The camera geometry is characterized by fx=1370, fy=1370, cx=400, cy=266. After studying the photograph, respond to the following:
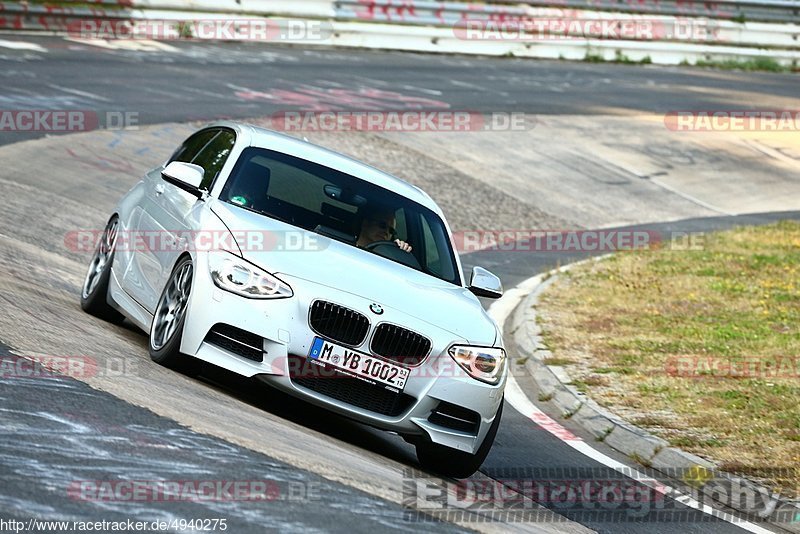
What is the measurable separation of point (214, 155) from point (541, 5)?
83.3ft

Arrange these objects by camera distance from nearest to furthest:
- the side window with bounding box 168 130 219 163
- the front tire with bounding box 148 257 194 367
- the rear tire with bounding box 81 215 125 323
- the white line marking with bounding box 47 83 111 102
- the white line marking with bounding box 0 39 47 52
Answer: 1. the front tire with bounding box 148 257 194 367
2. the rear tire with bounding box 81 215 125 323
3. the side window with bounding box 168 130 219 163
4. the white line marking with bounding box 47 83 111 102
5. the white line marking with bounding box 0 39 47 52

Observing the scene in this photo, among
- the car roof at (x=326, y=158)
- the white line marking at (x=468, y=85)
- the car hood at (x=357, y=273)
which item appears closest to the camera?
the car hood at (x=357, y=273)

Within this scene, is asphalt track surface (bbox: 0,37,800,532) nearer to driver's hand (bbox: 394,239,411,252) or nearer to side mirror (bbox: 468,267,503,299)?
side mirror (bbox: 468,267,503,299)

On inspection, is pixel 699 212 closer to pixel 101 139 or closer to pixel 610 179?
pixel 610 179

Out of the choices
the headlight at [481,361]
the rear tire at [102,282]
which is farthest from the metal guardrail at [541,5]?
the headlight at [481,361]

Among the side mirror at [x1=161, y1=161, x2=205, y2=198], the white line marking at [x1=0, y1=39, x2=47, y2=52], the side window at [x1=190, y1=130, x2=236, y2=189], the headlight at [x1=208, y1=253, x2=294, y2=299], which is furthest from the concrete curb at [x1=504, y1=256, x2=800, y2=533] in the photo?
the white line marking at [x1=0, y1=39, x2=47, y2=52]

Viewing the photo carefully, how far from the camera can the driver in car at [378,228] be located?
8.98 metres

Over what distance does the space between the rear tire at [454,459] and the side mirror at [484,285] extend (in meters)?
1.17

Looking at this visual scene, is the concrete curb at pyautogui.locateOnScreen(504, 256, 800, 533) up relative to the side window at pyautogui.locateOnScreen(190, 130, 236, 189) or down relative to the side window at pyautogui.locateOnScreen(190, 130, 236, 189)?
down

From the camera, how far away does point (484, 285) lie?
30.4 ft

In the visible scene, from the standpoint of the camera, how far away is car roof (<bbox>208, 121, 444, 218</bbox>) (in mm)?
9427

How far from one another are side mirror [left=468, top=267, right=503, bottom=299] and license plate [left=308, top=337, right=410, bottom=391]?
162 cm

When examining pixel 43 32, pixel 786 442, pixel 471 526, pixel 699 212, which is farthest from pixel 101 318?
pixel 43 32

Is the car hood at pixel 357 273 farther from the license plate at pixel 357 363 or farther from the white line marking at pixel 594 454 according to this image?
the white line marking at pixel 594 454
